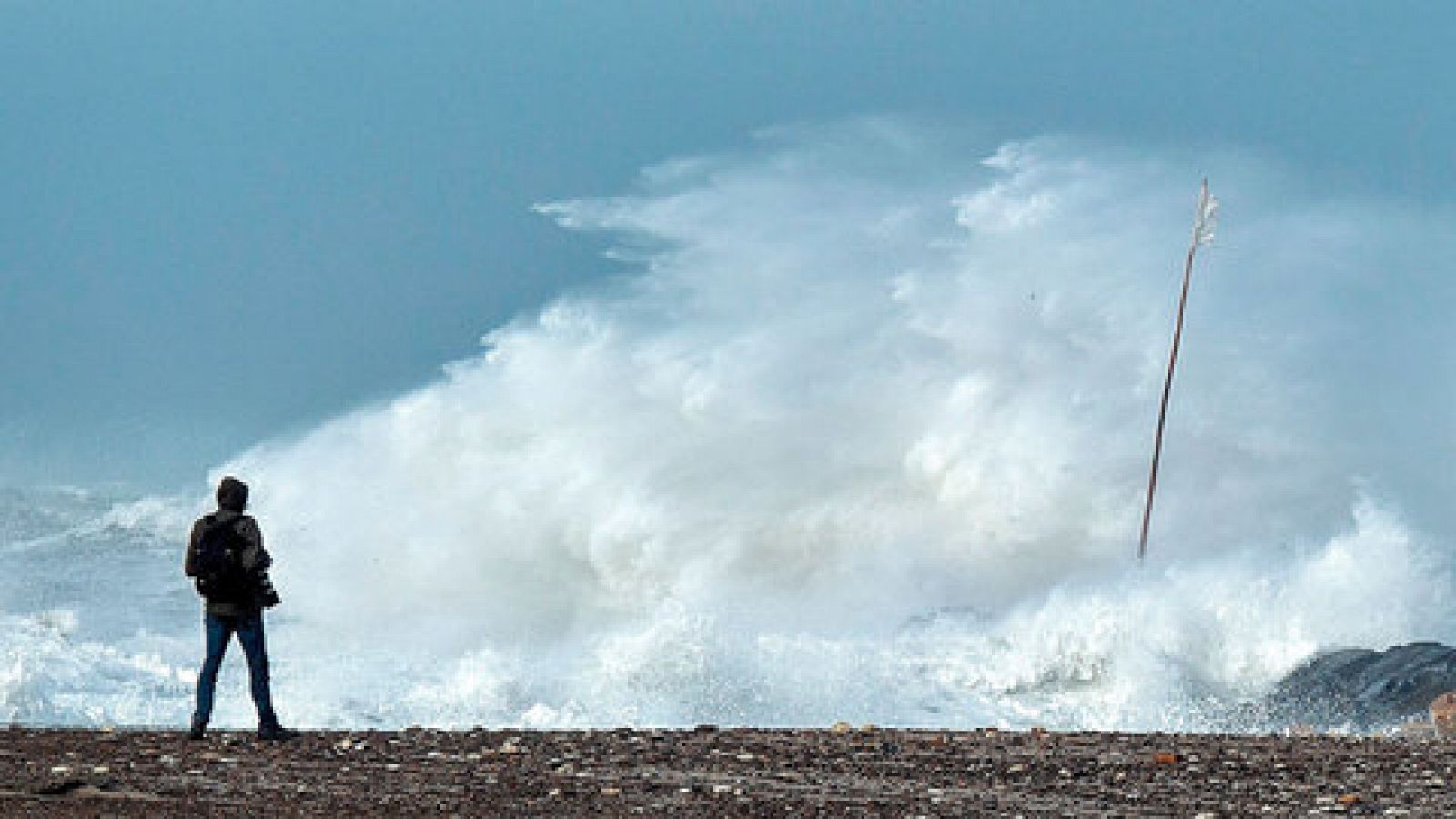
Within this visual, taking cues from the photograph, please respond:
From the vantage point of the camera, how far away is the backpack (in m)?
15.8

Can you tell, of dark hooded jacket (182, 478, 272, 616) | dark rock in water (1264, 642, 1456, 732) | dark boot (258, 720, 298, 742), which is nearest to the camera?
dark hooded jacket (182, 478, 272, 616)

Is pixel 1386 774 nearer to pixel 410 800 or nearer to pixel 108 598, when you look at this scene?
pixel 410 800

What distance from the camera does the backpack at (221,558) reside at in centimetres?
1579

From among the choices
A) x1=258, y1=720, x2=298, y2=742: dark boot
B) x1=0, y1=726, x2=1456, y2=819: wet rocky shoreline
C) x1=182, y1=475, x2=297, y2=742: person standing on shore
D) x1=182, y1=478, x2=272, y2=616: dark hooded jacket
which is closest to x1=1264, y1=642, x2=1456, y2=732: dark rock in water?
x1=0, y1=726, x2=1456, y2=819: wet rocky shoreline

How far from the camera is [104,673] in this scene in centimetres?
2305

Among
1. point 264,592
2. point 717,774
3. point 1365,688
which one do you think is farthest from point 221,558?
point 1365,688

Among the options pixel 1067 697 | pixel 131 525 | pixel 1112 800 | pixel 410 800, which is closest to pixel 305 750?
pixel 410 800

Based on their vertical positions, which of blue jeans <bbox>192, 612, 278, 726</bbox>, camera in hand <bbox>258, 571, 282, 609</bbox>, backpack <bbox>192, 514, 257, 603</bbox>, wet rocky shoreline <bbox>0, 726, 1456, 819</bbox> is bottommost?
wet rocky shoreline <bbox>0, 726, 1456, 819</bbox>

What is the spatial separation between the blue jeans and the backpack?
247 millimetres

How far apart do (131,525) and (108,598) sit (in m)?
10.5

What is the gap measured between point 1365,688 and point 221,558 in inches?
564

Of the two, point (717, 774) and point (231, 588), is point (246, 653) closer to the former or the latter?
point (231, 588)

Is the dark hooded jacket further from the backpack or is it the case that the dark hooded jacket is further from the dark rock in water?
the dark rock in water

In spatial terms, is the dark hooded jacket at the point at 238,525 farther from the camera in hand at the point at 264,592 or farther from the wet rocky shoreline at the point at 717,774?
the wet rocky shoreline at the point at 717,774
